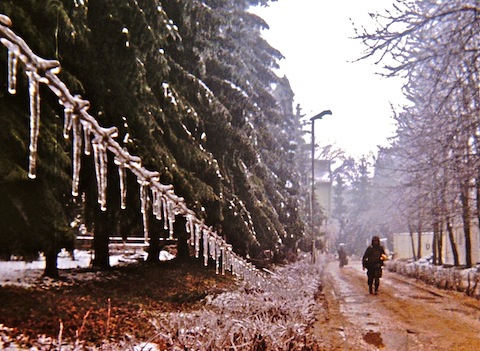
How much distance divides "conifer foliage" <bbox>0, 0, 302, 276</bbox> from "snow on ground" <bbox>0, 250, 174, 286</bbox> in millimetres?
117

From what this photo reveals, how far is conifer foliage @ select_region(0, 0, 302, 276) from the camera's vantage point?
3689 mm

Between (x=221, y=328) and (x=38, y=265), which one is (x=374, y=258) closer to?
(x=221, y=328)

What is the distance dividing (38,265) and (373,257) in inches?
455

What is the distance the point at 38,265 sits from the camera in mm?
4238

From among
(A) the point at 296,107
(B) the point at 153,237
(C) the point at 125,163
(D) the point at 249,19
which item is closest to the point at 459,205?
(A) the point at 296,107

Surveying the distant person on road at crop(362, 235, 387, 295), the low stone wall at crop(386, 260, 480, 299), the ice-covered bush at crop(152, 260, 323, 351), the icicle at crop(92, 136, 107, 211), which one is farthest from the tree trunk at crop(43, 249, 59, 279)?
the low stone wall at crop(386, 260, 480, 299)

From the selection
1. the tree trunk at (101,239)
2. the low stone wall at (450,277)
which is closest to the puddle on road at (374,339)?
the tree trunk at (101,239)

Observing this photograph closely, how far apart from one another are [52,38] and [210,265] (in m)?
3.05

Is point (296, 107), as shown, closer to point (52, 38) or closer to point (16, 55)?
point (52, 38)

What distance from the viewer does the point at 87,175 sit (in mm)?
4309

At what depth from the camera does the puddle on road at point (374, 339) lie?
748cm

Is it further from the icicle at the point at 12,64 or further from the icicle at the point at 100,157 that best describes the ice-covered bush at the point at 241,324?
the icicle at the point at 12,64

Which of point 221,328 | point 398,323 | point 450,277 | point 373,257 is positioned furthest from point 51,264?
point 450,277

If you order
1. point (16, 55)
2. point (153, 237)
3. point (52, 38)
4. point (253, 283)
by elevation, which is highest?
point (52, 38)
